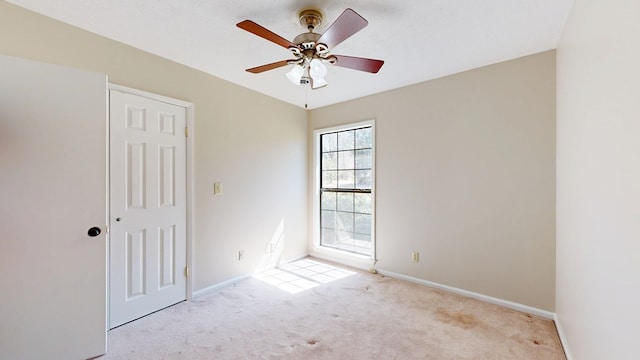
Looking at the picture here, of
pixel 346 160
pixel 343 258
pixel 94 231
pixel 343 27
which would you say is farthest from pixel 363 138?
pixel 94 231

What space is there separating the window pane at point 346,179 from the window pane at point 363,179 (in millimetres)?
93

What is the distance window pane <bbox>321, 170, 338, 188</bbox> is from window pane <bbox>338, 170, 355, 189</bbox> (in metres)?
0.08

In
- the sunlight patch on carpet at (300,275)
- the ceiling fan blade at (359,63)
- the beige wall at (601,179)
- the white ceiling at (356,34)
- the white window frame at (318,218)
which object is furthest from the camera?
the white window frame at (318,218)

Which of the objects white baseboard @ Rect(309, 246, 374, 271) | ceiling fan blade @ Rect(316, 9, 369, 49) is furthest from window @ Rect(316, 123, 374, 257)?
ceiling fan blade @ Rect(316, 9, 369, 49)

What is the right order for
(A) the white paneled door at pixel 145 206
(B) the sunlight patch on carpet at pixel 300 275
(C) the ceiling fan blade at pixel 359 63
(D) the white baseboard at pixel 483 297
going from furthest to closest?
(B) the sunlight patch on carpet at pixel 300 275 < (D) the white baseboard at pixel 483 297 < (A) the white paneled door at pixel 145 206 < (C) the ceiling fan blade at pixel 359 63

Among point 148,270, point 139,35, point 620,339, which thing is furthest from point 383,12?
point 148,270

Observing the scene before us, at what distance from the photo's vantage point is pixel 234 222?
131 inches

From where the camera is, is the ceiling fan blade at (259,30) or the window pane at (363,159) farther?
the window pane at (363,159)

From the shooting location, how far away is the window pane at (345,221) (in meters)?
4.09

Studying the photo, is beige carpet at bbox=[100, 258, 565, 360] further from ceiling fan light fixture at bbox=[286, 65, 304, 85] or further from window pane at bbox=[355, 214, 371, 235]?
ceiling fan light fixture at bbox=[286, 65, 304, 85]

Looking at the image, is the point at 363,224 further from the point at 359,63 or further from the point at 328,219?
the point at 359,63

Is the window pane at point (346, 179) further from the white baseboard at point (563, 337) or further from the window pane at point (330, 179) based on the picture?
the white baseboard at point (563, 337)

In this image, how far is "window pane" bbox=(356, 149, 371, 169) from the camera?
384 centimetres

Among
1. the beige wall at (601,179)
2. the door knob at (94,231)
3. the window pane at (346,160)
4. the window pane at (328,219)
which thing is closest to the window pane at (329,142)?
the window pane at (346,160)
